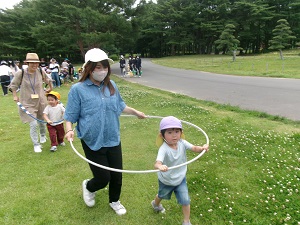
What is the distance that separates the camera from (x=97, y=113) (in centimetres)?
372

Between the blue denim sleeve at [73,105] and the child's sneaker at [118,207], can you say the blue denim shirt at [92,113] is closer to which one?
the blue denim sleeve at [73,105]

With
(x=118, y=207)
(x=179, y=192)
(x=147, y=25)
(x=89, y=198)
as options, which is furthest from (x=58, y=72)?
(x=147, y=25)

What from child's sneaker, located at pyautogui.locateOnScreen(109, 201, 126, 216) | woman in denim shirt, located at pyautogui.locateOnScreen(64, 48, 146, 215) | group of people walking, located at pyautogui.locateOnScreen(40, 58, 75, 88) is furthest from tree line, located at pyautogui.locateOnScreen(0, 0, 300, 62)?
child's sneaker, located at pyautogui.locateOnScreen(109, 201, 126, 216)

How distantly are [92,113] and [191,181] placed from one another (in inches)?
104

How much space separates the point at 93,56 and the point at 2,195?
11.4 ft

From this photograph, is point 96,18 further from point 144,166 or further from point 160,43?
point 160,43

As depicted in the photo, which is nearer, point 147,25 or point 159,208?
point 159,208

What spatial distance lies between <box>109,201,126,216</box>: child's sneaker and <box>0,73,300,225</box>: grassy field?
85 mm

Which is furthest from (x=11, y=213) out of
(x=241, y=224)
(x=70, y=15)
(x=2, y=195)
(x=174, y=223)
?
(x=70, y=15)

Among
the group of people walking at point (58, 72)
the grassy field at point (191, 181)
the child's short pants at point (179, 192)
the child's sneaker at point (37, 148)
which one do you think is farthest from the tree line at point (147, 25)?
the child's short pants at point (179, 192)

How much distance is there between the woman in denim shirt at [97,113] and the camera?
369cm

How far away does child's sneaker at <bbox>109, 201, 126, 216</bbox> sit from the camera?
4.34 m

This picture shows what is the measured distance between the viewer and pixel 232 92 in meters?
15.9

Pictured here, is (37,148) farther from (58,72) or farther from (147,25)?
(147,25)
